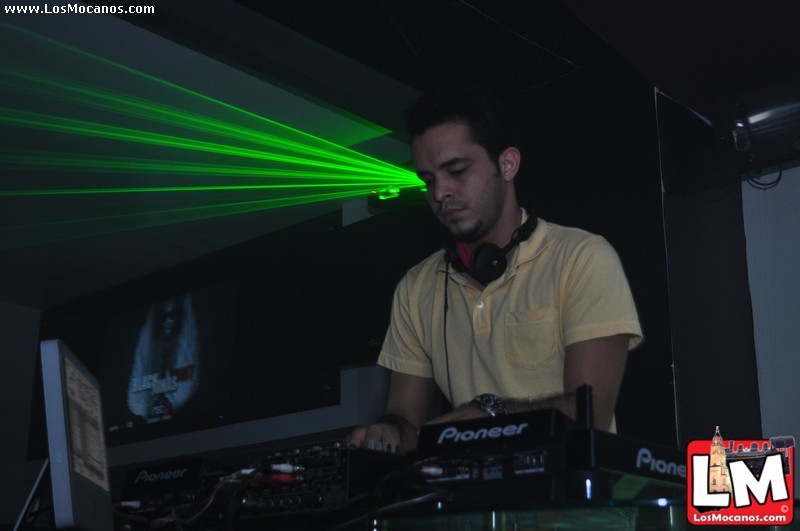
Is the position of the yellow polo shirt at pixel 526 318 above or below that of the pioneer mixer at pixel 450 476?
above

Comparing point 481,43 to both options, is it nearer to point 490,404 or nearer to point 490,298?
point 490,298

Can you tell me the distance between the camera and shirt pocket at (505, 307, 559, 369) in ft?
6.72

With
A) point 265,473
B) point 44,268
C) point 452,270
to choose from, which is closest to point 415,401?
point 452,270

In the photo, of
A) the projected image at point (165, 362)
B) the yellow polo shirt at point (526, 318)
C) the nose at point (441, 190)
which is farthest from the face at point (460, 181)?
the projected image at point (165, 362)

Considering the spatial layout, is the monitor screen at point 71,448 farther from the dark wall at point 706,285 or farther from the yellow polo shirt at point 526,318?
the dark wall at point 706,285

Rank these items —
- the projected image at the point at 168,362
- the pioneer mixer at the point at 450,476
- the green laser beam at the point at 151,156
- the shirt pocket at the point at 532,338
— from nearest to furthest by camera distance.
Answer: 1. the pioneer mixer at the point at 450,476
2. the shirt pocket at the point at 532,338
3. the green laser beam at the point at 151,156
4. the projected image at the point at 168,362

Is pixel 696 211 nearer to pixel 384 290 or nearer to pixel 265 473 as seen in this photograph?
pixel 384 290

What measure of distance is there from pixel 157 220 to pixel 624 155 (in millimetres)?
Result: 2772

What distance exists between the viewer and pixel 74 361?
1607mm

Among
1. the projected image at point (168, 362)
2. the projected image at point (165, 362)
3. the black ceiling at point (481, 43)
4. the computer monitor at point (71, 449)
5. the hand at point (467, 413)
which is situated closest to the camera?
the computer monitor at point (71, 449)

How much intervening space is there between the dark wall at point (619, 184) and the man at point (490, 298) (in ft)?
2.05

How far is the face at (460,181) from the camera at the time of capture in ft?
7.11

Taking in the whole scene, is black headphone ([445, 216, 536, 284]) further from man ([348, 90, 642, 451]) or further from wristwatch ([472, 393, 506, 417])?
wristwatch ([472, 393, 506, 417])

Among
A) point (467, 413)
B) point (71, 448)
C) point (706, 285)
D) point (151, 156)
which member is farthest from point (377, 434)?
point (151, 156)
